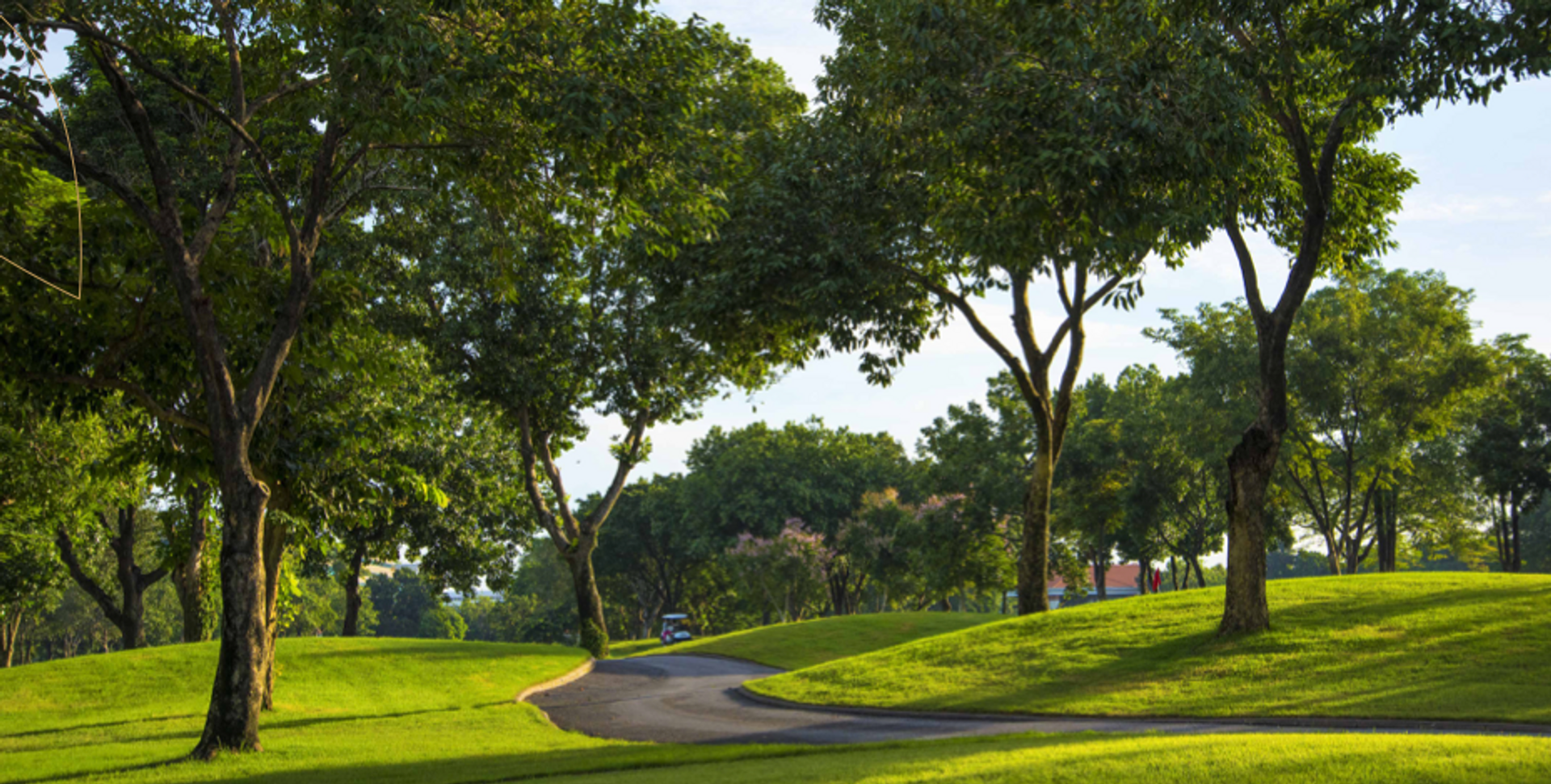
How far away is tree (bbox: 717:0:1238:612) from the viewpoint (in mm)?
14820

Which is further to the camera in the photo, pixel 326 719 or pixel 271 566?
pixel 326 719

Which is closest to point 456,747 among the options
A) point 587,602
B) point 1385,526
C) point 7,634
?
point 587,602

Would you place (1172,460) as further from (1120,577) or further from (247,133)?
(1120,577)

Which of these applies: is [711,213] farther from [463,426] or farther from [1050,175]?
[463,426]

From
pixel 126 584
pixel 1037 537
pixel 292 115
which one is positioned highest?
pixel 292 115

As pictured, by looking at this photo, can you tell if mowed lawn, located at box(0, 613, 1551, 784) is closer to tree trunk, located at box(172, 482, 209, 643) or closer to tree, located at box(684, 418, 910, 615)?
tree trunk, located at box(172, 482, 209, 643)

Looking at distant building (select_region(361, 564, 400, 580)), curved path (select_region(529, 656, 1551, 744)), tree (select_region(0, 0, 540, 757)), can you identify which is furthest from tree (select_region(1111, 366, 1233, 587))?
distant building (select_region(361, 564, 400, 580))

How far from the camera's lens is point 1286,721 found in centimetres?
1443

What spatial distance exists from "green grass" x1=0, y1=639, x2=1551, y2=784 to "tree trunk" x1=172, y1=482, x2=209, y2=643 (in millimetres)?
2200

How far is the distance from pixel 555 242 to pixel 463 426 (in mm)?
22524

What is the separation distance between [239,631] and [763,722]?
29.3 feet

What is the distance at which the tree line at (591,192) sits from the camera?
45.6 feet

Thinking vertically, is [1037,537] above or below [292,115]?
below

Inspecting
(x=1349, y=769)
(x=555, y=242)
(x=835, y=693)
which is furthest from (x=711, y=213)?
(x=1349, y=769)
